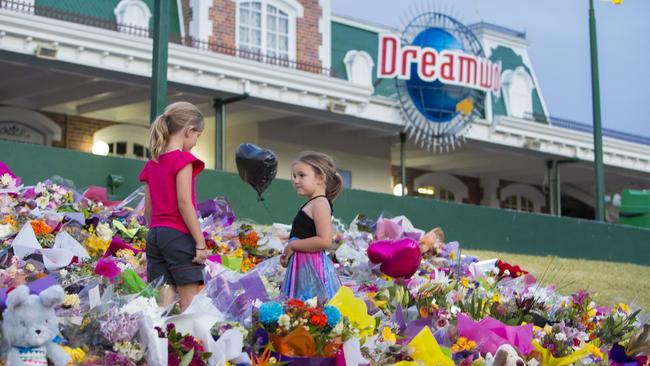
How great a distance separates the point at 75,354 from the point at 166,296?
115cm

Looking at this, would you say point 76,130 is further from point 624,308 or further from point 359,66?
point 624,308

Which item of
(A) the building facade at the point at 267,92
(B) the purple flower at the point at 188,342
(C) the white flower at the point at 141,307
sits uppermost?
(A) the building facade at the point at 267,92

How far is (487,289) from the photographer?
7.58 metres

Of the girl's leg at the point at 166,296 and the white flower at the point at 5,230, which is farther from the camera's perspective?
the white flower at the point at 5,230

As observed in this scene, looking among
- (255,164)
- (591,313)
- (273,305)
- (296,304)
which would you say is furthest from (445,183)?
(273,305)

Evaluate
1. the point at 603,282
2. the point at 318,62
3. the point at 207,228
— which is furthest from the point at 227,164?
the point at 207,228

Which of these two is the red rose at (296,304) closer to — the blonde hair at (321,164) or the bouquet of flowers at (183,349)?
the bouquet of flowers at (183,349)

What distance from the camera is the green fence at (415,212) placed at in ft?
35.4

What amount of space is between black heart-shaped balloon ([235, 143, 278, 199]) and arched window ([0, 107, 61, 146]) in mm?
10519

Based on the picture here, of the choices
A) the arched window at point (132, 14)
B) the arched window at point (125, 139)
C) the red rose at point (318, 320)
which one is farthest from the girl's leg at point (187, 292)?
the arched window at point (125, 139)

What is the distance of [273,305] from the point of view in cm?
470

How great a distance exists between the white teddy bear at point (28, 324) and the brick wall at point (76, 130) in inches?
627

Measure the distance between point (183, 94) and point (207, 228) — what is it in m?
10.1

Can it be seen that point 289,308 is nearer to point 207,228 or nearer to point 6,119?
point 207,228
